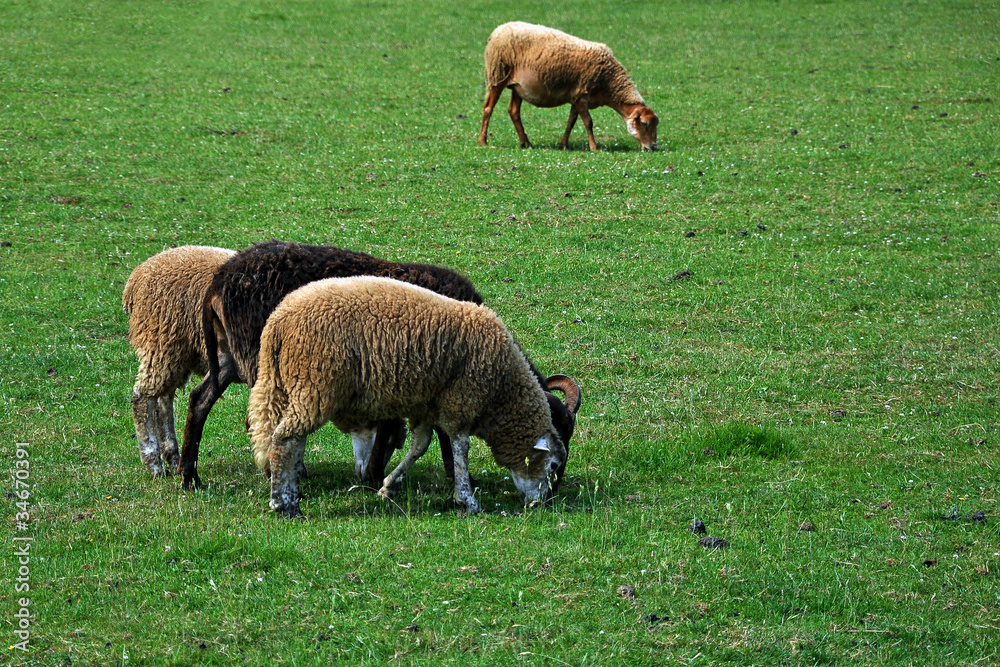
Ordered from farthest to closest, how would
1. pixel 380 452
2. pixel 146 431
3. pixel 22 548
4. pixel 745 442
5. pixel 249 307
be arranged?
pixel 745 442 < pixel 146 431 < pixel 380 452 < pixel 249 307 < pixel 22 548

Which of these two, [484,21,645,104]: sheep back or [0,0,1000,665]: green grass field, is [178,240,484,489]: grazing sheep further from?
[484,21,645,104]: sheep back

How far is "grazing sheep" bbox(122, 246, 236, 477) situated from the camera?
8.83m

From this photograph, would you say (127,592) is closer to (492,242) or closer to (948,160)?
(492,242)

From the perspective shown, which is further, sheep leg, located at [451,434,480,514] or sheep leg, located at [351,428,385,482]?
sheep leg, located at [351,428,385,482]

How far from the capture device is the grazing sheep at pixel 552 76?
19.6m

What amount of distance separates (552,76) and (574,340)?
29.8 ft

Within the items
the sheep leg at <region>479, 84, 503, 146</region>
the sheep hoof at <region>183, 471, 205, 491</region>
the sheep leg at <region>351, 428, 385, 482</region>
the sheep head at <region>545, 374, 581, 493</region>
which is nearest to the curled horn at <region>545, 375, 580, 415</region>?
the sheep head at <region>545, 374, 581, 493</region>

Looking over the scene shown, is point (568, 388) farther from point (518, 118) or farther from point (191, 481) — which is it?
point (518, 118)

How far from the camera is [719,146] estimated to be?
19.3 m

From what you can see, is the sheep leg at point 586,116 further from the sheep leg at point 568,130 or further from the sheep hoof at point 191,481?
the sheep hoof at point 191,481

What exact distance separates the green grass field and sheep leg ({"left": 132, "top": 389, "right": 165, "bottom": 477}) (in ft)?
0.45

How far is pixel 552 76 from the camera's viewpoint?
19.6 m

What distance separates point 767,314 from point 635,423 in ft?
12.3

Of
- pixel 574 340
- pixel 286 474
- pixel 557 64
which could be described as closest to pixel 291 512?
pixel 286 474
